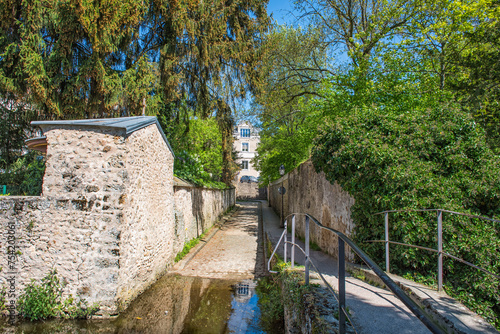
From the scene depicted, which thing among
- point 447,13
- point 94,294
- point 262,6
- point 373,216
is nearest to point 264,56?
point 262,6

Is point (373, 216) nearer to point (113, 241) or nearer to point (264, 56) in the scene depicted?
point (113, 241)

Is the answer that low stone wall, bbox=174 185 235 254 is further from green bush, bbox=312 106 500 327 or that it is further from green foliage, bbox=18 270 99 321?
green bush, bbox=312 106 500 327

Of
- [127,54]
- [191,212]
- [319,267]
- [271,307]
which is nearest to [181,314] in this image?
[271,307]

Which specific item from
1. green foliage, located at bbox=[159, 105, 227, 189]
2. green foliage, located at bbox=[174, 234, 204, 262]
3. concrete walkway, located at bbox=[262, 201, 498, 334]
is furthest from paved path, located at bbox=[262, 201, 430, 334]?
green foliage, located at bbox=[159, 105, 227, 189]

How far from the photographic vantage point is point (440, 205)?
16.8ft

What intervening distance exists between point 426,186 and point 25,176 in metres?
10.6

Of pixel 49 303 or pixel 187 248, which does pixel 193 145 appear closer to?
pixel 187 248

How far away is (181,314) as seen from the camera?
5633mm

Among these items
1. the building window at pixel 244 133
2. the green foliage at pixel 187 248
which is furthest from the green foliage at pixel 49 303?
the building window at pixel 244 133

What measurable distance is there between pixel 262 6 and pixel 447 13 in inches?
260

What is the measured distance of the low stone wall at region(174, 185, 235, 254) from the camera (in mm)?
9414

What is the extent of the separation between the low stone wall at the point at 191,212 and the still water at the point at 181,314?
8.00 ft

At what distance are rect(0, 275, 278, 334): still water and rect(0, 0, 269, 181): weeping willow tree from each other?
5.42m

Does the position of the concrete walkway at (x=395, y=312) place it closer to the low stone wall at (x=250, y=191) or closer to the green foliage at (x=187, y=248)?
the green foliage at (x=187, y=248)
